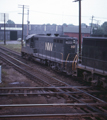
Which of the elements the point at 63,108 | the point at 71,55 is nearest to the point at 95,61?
the point at 71,55

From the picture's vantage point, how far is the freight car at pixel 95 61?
10.5 meters

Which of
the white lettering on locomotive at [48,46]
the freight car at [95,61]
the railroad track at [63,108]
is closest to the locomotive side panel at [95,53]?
the freight car at [95,61]

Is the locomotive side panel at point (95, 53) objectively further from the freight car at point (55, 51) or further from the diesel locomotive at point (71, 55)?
the freight car at point (55, 51)

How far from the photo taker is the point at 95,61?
1119 cm

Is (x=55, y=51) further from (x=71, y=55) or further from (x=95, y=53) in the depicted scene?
(x=95, y=53)

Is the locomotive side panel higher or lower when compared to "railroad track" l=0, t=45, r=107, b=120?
higher

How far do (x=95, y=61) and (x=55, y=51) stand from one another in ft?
19.0

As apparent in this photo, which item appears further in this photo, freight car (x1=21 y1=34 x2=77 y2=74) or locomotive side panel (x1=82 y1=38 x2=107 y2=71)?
freight car (x1=21 y1=34 x2=77 y2=74)

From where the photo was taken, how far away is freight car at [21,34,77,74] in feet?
48.2

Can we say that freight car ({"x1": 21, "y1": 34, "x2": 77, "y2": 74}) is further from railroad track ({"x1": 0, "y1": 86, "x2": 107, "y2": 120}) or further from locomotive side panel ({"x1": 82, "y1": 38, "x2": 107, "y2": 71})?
railroad track ({"x1": 0, "y1": 86, "x2": 107, "y2": 120})

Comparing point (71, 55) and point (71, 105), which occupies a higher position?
point (71, 55)

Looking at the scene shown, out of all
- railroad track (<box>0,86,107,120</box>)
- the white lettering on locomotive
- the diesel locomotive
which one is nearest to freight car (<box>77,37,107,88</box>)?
the diesel locomotive

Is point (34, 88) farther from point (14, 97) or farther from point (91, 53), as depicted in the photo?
point (91, 53)

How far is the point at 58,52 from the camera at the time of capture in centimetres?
1586
